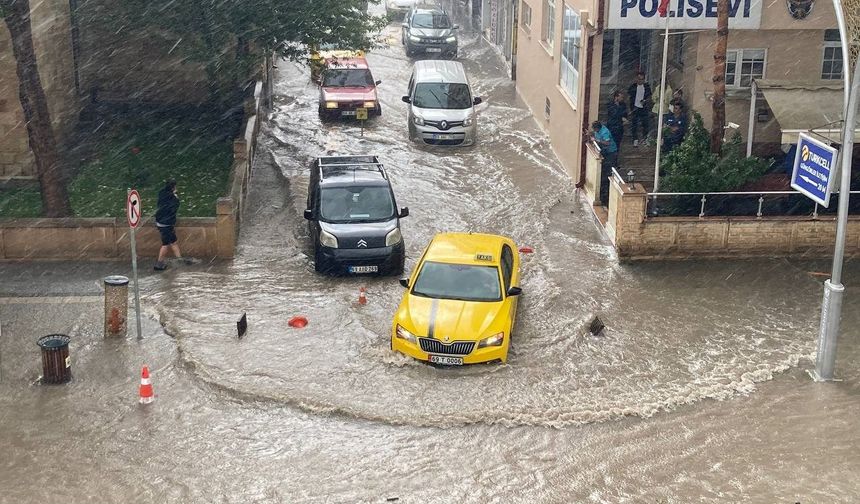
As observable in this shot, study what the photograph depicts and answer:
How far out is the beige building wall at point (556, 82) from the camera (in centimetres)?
2239

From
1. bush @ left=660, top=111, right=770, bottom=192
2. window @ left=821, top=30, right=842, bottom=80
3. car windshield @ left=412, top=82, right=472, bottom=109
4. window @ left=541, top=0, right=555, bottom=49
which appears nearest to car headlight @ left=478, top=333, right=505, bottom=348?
bush @ left=660, top=111, right=770, bottom=192

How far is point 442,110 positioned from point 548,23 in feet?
14.2

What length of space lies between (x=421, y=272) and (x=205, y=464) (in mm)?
4747

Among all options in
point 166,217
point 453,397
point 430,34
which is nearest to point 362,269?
point 166,217

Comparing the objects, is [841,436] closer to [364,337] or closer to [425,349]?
[425,349]

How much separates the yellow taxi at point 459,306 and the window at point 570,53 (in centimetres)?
884

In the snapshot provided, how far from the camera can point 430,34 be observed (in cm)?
4078

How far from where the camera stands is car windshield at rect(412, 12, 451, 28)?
1626 inches

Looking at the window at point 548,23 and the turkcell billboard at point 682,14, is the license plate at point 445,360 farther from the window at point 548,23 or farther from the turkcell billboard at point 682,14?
the window at point 548,23

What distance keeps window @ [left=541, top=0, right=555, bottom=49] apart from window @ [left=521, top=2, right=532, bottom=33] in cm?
256

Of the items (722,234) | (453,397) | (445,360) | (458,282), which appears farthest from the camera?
(722,234)

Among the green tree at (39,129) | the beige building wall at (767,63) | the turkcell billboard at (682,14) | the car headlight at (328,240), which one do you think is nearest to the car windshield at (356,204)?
the car headlight at (328,240)

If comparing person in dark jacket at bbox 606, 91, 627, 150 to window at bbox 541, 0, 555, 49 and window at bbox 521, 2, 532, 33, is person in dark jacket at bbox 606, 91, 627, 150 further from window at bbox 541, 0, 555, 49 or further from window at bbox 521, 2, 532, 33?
window at bbox 521, 2, 532, 33

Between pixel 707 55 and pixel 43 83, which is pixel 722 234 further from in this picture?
pixel 43 83
